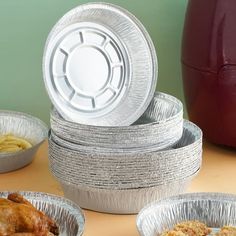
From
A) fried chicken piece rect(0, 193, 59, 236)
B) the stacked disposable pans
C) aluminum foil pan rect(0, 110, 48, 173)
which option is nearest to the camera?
fried chicken piece rect(0, 193, 59, 236)

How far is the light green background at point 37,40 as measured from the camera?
1.11m

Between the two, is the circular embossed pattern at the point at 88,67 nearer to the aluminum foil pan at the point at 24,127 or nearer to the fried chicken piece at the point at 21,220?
the aluminum foil pan at the point at 24,127

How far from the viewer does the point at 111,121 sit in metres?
0.96

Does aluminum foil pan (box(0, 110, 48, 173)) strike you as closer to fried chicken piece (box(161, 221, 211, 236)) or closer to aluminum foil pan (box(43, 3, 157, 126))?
aluminum foil pan (box(43, 3, 157, 126))

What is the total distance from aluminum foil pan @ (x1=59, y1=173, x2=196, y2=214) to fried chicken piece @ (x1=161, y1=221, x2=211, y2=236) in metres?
0.05

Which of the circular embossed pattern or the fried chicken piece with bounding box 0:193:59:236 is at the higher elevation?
the circular embossed pattern

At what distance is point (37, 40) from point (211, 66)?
0.31m

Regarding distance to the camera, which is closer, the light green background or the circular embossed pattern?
the circular embossed pattern

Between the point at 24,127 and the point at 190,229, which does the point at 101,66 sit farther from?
the point at 190,229

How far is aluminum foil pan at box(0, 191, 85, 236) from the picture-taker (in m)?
0.76

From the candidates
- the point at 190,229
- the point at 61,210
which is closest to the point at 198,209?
the point at 190,229

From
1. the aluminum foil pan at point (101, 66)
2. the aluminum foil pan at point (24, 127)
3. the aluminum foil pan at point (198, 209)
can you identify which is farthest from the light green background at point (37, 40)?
the aluminum foil pan at point (198, 209)

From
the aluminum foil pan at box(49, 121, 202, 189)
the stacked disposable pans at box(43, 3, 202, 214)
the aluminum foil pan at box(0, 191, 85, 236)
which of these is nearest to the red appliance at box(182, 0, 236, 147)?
the stacked disposable pans at box(43, 3, 202, 214)

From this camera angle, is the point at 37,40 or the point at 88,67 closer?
the point at 88,67
